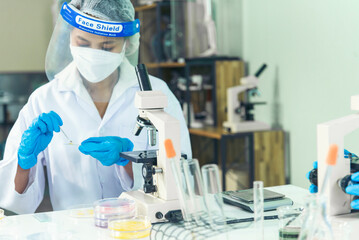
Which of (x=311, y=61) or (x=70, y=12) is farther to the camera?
(x=311, y=61)

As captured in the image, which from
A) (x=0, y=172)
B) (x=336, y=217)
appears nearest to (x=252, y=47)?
(x=0, y=172)

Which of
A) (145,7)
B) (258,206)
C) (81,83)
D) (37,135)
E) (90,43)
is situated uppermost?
(145,7)

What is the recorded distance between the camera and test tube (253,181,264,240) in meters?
1.19

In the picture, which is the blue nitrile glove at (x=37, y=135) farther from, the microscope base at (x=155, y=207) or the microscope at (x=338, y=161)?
the microscope at (x=338, y=161)

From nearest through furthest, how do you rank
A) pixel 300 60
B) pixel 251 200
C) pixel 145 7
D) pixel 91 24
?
pixel 251 200
pixel 91 24
pixel 300 60
pixel 145 7

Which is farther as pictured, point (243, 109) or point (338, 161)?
point (243, 109)

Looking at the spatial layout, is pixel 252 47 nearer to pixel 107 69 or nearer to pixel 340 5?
pixel 340 5

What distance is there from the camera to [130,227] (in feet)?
4.59

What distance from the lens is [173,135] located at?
1.52 meters

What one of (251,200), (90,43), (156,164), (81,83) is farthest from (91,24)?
(251,200)

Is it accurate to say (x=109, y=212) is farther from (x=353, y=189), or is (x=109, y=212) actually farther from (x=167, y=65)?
(x=167, y=65)

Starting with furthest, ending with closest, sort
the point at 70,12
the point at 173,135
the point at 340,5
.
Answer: the point at 340,5 < the point at 70,12 < the point at 173,135

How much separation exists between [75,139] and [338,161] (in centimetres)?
113

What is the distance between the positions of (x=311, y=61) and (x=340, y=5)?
42cm
